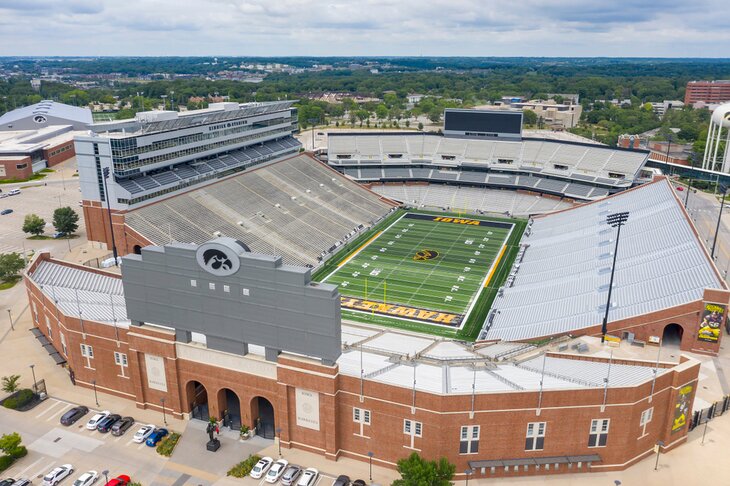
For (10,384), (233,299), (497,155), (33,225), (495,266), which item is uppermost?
(497,155)

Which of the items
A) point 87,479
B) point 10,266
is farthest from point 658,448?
point 10,266

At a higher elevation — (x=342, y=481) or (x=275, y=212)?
(x=275, y=212)

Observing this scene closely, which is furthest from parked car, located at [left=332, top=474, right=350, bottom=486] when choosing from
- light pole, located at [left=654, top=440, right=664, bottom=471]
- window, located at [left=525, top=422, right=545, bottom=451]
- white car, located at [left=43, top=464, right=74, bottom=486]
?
light pole, located at [left=654, top=440, right=664, bottom=471]

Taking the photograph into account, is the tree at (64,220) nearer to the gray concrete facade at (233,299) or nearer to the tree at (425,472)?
the gray concrete facade at (233,299)

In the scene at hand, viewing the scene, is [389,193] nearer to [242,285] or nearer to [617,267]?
[617,267]

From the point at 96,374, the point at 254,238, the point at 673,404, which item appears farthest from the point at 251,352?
the point at 254,238

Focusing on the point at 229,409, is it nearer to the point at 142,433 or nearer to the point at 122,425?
the point at 142,433

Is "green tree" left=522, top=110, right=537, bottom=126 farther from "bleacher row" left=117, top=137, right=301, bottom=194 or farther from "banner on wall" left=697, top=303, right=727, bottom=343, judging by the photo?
"banner on wall" left=697, top=303, right=727, bottom=343
